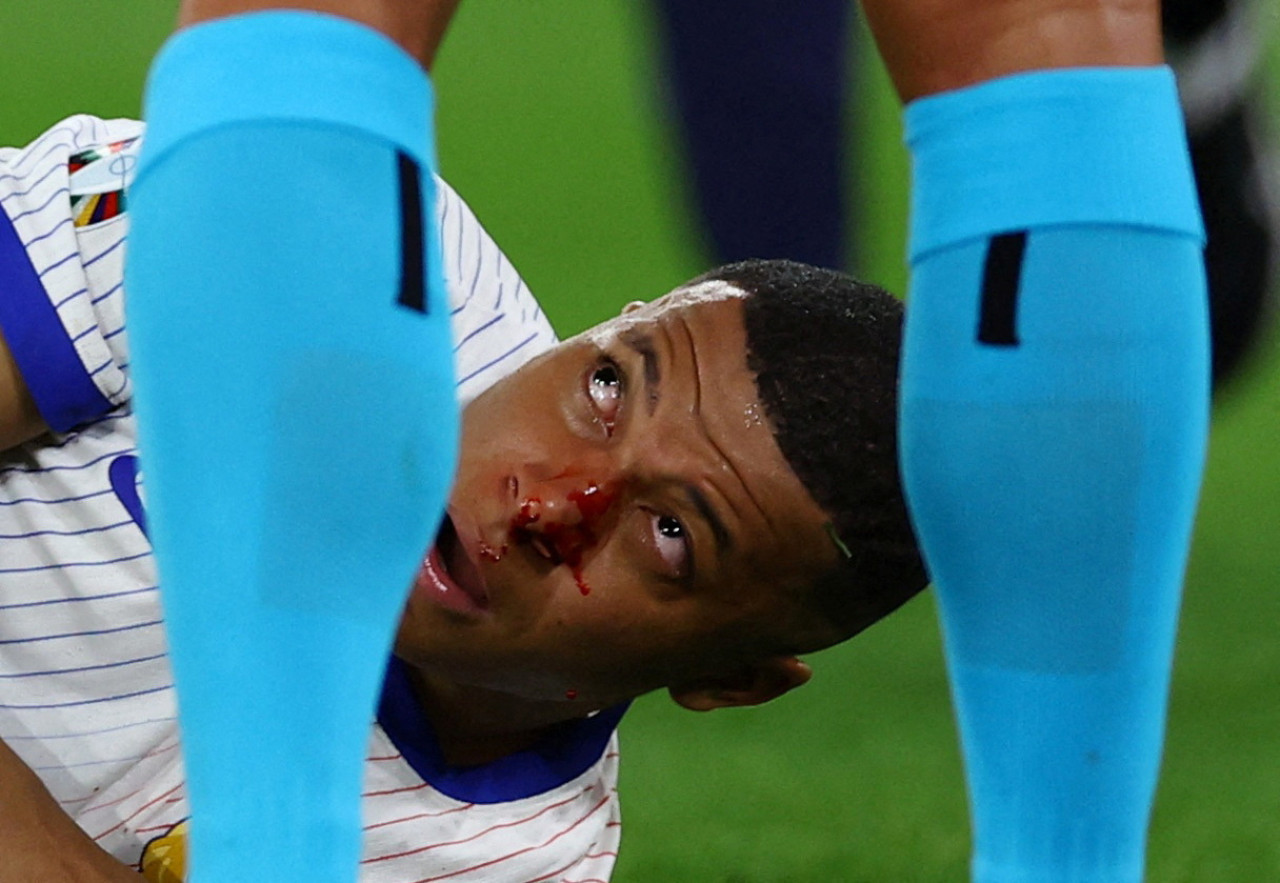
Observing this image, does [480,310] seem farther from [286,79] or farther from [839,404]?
[286,79]

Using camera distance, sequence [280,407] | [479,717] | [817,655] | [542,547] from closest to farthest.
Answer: [280,407]
[542,547]
[479,717]
[817,655]

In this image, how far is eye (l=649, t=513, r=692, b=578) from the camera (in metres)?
0.79

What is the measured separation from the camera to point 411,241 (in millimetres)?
426

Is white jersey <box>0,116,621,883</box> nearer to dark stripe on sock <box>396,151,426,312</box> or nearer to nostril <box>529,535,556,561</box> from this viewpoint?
nostril <box>529,535,556,561</box>

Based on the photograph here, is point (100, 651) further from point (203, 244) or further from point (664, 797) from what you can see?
point (664, 797)

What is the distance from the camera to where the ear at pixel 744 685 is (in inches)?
36.7

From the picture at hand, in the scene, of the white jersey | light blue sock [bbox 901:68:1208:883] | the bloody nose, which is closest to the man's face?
the bloody nose

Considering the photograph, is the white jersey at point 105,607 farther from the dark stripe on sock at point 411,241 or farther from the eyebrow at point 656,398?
the dark stripe on sock at point 411,241

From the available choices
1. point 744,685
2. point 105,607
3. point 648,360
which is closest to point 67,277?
point 105,607

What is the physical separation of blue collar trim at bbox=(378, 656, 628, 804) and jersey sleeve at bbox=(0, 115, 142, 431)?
0.21 meters

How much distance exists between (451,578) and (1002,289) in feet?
1.38

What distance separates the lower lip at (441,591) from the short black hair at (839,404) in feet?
0.53

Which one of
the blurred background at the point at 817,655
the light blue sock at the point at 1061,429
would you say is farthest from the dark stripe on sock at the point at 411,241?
the blurred background at the point at 817,655

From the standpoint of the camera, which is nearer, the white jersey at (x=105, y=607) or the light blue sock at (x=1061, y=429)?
the light blue sock at (x=1061, y=429)
